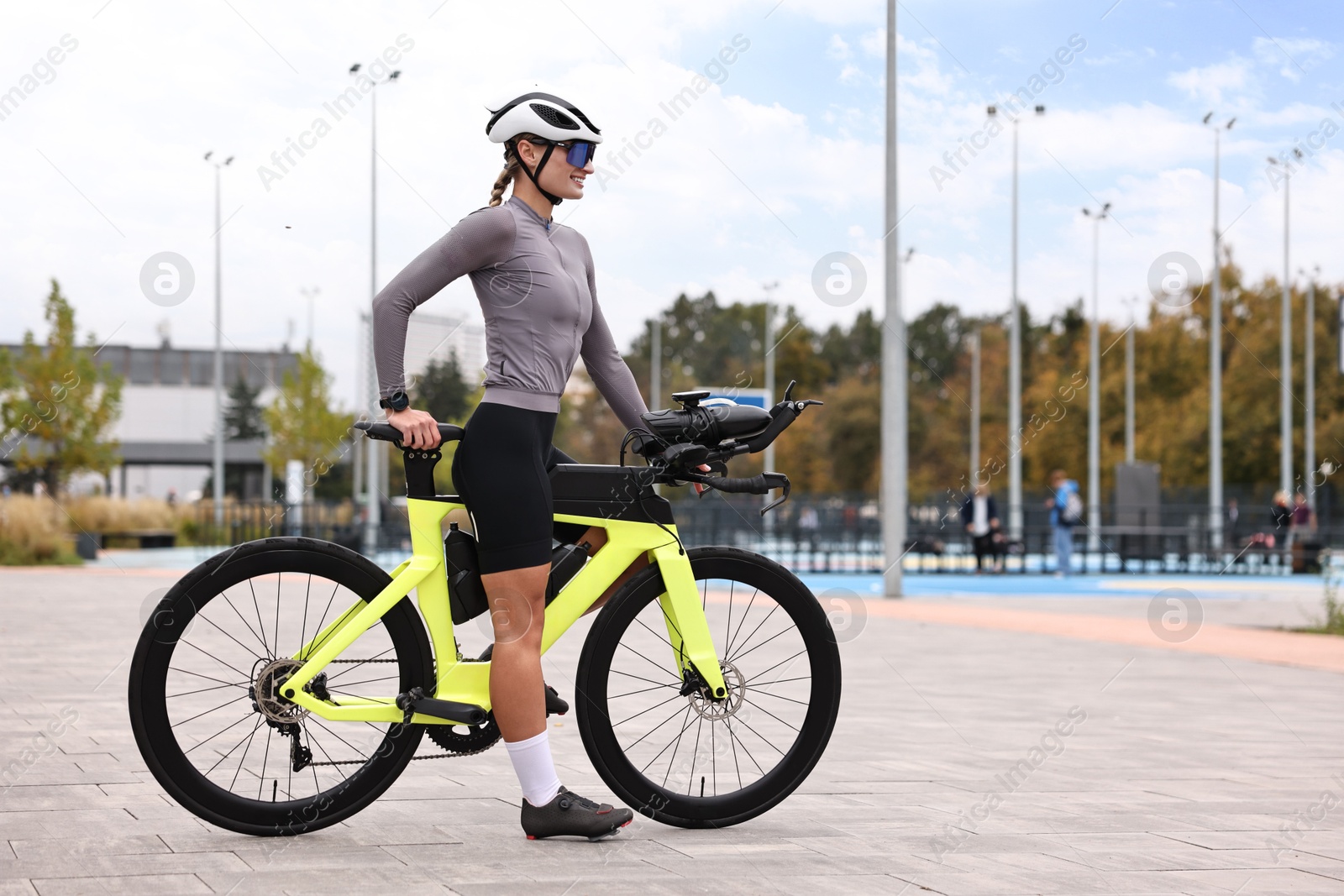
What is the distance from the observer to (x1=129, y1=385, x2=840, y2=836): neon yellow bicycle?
12.6 ft

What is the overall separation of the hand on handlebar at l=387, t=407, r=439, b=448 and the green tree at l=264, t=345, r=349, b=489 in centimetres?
5010

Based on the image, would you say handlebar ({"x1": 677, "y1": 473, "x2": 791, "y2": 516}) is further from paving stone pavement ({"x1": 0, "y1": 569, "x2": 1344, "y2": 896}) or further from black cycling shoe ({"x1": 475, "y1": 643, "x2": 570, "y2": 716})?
paving stone pavement ({"x1": 0, "y1": 569, "x2": 1344, "y2": 896})

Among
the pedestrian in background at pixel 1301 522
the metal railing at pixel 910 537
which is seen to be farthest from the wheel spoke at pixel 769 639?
the pedestrian in background at pixel 1301 522

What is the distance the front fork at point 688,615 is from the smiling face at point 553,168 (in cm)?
100

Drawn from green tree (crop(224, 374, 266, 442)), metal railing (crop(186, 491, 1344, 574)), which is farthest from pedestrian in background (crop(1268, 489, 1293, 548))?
green tree (crop(224, 374, 266, 442))

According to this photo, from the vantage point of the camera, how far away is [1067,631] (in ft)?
44.2

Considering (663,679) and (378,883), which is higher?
(663,679)

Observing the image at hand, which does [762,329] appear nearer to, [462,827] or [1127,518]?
[1127,518]

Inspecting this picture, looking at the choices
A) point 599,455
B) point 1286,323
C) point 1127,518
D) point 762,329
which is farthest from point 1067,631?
point 762,329

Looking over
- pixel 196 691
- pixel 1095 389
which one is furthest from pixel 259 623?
pixel 1095 389

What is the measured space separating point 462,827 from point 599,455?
62.6 m

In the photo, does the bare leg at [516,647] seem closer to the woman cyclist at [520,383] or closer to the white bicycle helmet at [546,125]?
the woman cyclist at [520,383]

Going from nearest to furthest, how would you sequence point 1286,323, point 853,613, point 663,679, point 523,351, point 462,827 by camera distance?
1. point 523,351
2. point 462,827
3. point 663,679
4. point 853,613
5. point 1286,323

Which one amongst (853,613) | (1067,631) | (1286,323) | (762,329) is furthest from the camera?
(762,329)
